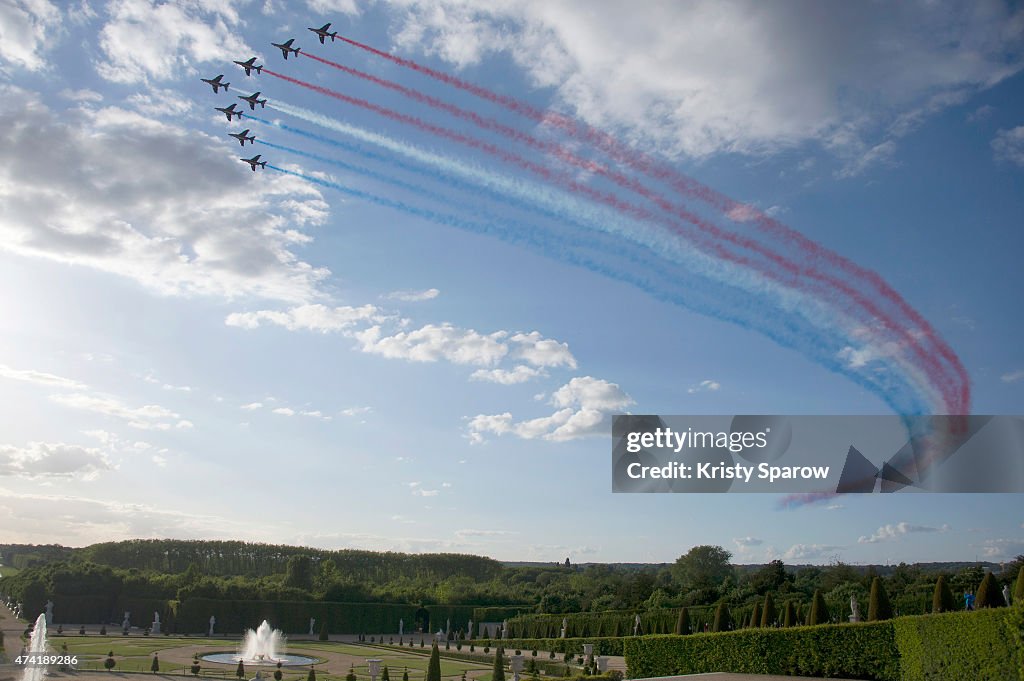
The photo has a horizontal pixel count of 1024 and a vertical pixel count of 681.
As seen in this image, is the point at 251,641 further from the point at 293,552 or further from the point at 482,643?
the point at 293,552

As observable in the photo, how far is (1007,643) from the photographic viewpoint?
1908 centimetres

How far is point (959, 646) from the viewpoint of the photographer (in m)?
21.1

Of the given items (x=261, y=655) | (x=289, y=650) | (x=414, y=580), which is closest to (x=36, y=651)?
(x=261, y=655)

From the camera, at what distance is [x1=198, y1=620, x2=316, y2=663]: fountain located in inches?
1831

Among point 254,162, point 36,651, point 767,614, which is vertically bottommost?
point 36,651

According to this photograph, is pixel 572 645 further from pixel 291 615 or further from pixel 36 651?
pixel 291 615

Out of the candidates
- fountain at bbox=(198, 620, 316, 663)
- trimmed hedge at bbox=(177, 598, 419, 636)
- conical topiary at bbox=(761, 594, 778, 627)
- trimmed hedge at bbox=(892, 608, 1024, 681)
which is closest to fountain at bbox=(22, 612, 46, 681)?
fountain at bbox=(198, 620, 316, 663)

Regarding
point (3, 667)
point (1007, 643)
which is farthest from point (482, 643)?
point (1007, 643)

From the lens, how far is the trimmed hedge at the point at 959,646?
19.2m

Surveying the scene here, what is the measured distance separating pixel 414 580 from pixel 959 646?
272 feet

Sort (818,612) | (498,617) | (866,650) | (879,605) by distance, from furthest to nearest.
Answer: (498,617) → (818,612) → (879,605) → (866,650)

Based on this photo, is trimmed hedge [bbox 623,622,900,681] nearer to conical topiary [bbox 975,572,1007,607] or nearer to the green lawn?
conical topiary [bbox 975,572,1007,607]

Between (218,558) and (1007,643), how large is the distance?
307 ft

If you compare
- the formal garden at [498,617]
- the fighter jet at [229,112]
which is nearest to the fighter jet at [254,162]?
the fighter jet at [229,112]
